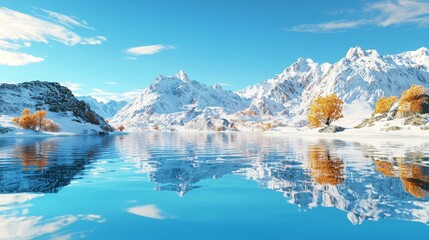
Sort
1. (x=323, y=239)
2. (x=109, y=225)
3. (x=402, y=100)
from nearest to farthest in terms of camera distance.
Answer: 1. (x=323, y=239)
2. (x=109, y=225)
3. (x=402, y=100)

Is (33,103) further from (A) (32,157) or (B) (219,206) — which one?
(B) (219,206)

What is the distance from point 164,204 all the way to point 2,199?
6611 millimetres

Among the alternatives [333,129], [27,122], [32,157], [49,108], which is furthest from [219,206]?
[49,108]

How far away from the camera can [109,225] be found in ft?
31.7

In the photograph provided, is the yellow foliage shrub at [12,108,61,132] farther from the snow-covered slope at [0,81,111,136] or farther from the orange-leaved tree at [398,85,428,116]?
the orange-leaved tree at [398,85,428,116]

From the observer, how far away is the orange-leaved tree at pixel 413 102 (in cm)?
8369

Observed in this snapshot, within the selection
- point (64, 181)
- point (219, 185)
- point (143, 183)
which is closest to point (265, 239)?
point (219, 185)

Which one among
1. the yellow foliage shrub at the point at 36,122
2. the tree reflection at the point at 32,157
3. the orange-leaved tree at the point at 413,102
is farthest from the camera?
the yellow foliage shrub at the point at 36,122

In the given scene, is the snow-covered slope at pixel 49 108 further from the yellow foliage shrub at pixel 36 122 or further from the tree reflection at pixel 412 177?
the tree reflection at pixel 412 177

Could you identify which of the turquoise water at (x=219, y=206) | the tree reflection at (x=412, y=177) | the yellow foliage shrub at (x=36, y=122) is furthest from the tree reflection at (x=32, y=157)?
the yellow foliage shrub at (x=36, y=122)

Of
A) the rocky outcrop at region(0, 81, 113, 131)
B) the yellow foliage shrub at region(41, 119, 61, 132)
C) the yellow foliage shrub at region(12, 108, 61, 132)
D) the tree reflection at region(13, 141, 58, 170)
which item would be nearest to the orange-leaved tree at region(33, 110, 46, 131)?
the yellow foliage shrub at region(12, 108, 61, 132)

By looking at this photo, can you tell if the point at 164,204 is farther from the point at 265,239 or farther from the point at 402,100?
the point at 402,100

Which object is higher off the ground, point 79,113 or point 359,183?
point 79,113

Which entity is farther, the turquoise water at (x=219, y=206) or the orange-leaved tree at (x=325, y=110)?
the orange-leaved tree at (x=325, y=110)
